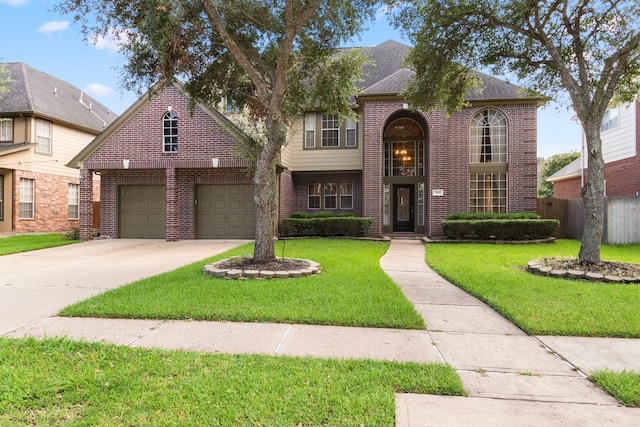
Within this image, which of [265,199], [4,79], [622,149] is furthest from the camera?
[4,79]

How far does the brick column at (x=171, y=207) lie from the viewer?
44.4 feet

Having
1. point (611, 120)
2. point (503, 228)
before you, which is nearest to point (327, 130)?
point (503, 228)

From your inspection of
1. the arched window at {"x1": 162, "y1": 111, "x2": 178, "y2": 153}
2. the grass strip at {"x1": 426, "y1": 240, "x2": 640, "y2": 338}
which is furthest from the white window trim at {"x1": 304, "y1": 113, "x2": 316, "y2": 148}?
the grass strip at {"x1": 426, "y1": 240, "x2": 640, "y2": 338}

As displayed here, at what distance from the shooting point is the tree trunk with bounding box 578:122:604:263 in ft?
24.2

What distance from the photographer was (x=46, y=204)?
18.0 m

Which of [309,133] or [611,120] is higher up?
[611,120]

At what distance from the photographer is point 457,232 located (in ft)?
44.5

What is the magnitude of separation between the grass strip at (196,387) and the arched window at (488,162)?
13.2 metres

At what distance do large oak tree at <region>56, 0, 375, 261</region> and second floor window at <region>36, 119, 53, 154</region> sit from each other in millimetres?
12513

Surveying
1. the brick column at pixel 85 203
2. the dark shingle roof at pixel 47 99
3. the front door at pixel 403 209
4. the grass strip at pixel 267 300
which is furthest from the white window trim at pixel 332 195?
the dark shingle roof at pixel 47 99

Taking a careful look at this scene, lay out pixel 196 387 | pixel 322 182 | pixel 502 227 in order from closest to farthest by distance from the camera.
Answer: pixel 196 387 → pixel 502 227 → pixel 322 182

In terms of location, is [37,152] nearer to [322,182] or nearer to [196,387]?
[322,182]

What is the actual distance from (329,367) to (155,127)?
13.1 m

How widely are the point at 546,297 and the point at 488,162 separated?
35.2 feet
